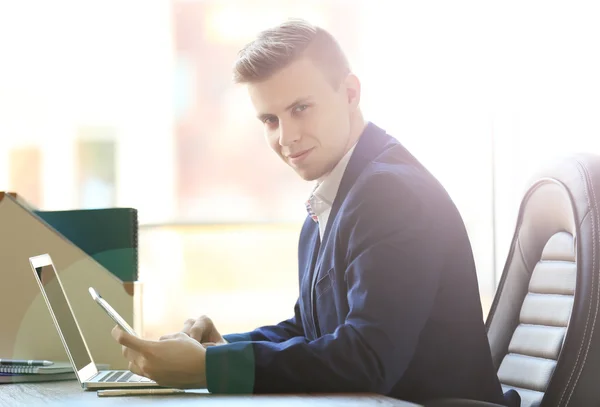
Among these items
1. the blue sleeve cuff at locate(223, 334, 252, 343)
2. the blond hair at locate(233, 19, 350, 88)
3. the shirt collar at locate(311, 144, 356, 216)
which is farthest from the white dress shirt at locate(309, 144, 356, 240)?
the blue sleeve cuff at locate(223, 334, 252, 343)

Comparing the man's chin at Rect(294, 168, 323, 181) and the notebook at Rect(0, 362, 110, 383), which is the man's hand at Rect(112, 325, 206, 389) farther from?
the man's chin at Rect(294, 168, 323, 181)

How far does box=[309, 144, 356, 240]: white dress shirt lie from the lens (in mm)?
1330

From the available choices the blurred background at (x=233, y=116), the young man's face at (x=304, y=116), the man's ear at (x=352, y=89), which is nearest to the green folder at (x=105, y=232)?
the young man's face at (x=304, y=116)

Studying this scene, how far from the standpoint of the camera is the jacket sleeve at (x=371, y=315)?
3.27ft

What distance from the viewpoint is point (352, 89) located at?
1.39 m

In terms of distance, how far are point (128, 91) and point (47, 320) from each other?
101 inches

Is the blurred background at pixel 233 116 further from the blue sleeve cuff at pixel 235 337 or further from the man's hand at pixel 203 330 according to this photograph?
the man's hand at pixel 203 330

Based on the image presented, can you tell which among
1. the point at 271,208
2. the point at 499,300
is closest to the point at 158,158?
the point at 271,208

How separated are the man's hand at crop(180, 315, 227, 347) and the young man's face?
0.32 meters

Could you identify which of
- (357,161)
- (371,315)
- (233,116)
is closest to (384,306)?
(371,315)

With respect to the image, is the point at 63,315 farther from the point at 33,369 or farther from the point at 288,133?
the point at 288,133

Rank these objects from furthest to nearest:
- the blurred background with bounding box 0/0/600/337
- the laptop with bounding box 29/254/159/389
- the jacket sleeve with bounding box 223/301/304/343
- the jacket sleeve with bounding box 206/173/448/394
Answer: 1. the blurred background with bounding box 0/0/600/337
2. the jacket sleeve with bounding box 223/301/304/343
3. the laptop with bounding box 29/254/159/389
4. the jacket sleeve with bounding box 206/173/448/394

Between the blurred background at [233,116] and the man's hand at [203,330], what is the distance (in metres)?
2.31

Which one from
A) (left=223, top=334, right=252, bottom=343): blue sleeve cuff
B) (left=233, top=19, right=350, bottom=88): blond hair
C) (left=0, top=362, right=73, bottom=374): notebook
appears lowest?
(left=0, top=362, right=73, bottom=374): notebook
